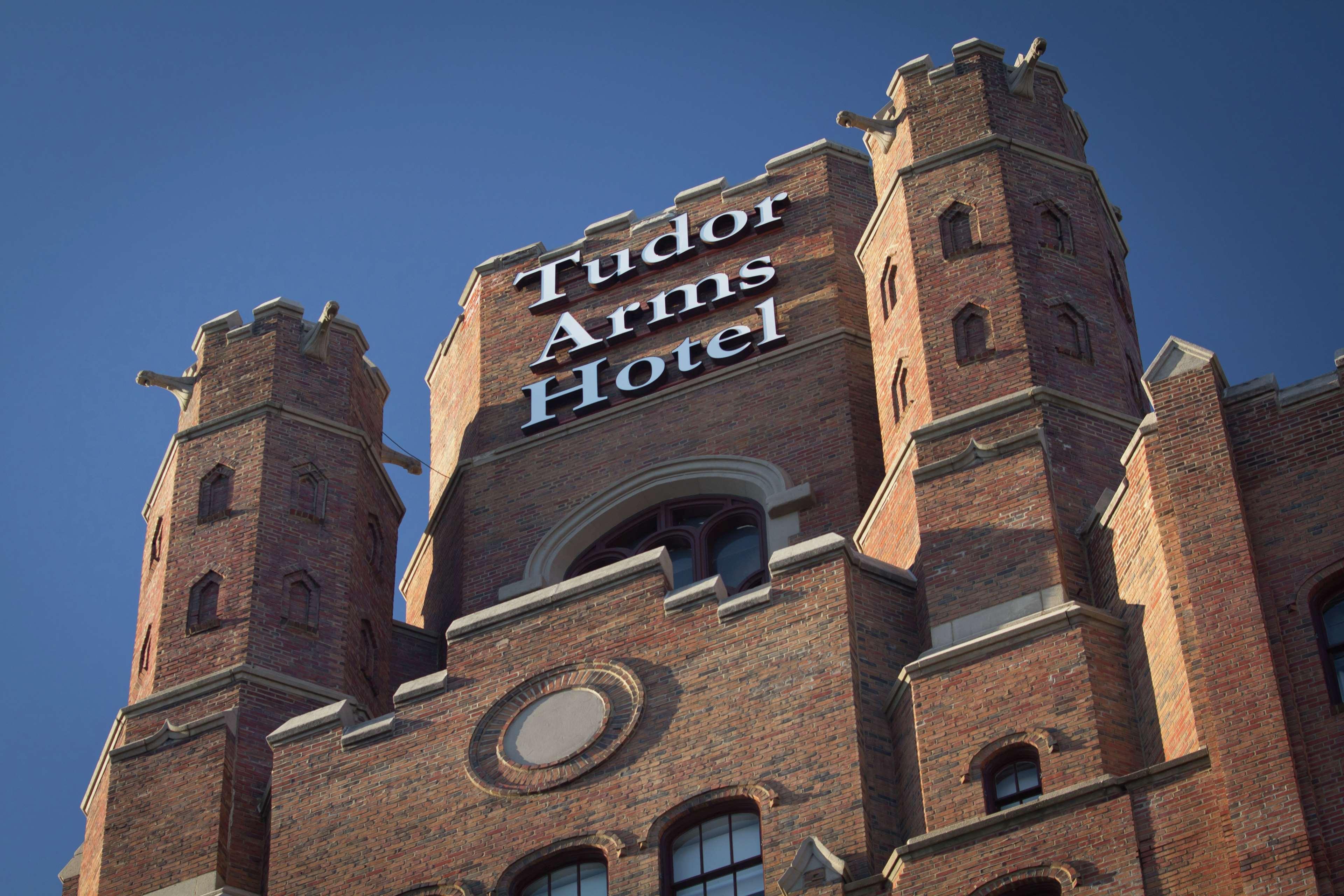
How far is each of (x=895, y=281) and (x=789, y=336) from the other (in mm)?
3975

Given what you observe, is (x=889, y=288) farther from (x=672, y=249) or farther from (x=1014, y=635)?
(x=1014, y=635)

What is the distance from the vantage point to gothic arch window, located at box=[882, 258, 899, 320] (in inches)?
1558

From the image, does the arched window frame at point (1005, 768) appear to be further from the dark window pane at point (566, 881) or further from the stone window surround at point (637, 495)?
the stone window surround at point (637, 495)

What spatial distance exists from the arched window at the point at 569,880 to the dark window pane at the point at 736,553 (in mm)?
8516

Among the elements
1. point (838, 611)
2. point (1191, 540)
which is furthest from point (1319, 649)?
point (838, 611)

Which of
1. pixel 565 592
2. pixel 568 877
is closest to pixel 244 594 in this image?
pixel 565 592

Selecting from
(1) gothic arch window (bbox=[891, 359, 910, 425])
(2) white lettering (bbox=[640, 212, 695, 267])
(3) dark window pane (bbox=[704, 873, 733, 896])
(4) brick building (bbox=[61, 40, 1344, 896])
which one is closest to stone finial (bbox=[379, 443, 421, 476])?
(4) brick building (bbox=[61, 40, 1344, 896])

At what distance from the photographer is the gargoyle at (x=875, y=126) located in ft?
133

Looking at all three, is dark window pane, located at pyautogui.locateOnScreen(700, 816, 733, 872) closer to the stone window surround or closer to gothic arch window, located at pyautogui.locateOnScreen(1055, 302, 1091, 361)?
gothic arch window, located at pyautogui.locateOnScreen(1055, 302, 1091, 361)

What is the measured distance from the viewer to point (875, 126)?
134ft

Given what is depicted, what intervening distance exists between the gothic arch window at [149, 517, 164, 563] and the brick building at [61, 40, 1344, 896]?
76 cm

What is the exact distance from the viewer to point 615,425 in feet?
143

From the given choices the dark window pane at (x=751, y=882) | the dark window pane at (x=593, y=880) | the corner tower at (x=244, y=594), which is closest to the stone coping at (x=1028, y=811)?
the dark window pane at (x=751, y=882)

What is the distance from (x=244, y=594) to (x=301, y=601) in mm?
891
